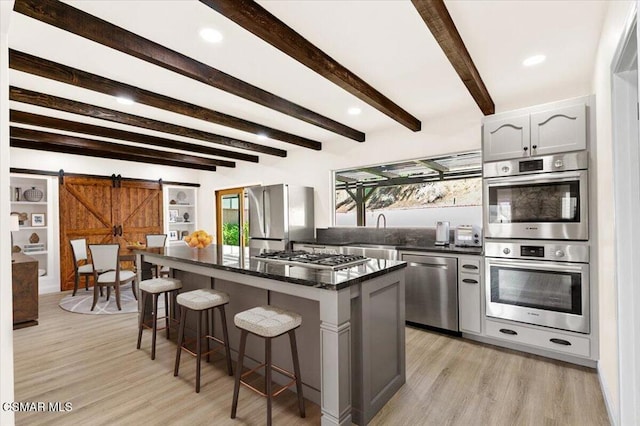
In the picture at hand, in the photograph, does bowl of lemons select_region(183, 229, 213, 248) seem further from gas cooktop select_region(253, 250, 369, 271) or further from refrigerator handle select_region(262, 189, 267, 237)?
refrigerator handle select_region(262, 189, 267, 237)

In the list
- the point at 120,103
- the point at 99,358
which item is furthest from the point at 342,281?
the point at 120,103

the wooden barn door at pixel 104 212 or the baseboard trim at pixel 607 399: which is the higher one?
the wooden barn door at pixel 104 212

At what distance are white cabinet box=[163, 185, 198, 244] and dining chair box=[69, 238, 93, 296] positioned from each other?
1861 mm

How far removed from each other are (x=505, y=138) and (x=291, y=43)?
7.45ft

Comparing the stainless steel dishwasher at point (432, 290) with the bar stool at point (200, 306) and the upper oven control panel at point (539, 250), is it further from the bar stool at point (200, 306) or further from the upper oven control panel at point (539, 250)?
the bar stool at point (200, 306)

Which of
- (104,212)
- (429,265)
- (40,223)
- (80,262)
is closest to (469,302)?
(429,265)

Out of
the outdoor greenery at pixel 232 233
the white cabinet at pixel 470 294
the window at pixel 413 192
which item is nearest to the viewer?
the white cabinet at pixel 470 294

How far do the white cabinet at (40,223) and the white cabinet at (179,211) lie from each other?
2.02 meters

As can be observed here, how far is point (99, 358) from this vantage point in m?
2.93

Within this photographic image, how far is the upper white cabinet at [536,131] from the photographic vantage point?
8.91 ft

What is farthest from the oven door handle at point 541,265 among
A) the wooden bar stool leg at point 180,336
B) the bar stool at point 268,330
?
the wooden bar stool leg at point 180,336

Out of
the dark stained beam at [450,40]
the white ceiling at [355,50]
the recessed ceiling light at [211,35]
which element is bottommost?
the dark stained beam at [450,40]

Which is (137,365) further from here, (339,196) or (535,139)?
(535,139)

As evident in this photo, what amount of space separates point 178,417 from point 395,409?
1.44m
